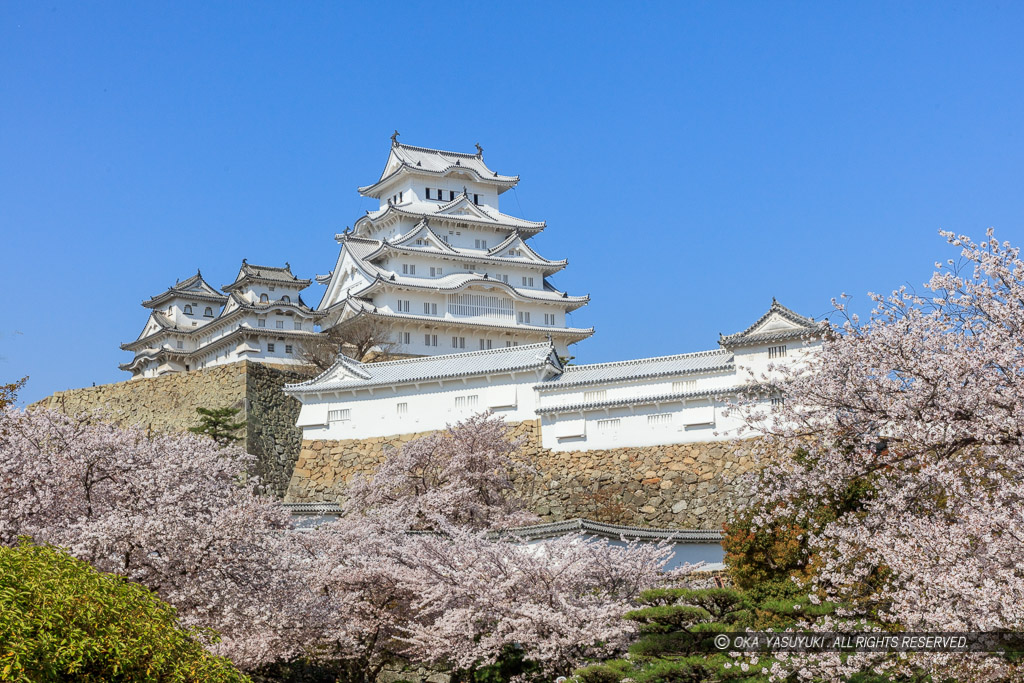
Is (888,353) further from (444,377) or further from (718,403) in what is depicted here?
(444,377)

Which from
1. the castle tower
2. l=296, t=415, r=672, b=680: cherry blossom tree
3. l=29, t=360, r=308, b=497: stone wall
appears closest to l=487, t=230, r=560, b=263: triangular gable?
the castle tower

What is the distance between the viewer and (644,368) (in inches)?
1049

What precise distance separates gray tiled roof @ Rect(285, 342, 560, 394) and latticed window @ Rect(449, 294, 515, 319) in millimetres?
14418

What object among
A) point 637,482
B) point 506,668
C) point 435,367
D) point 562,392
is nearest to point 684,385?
point 637,482

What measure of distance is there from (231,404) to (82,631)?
23016mm

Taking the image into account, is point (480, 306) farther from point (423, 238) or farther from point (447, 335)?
point (423, 238)

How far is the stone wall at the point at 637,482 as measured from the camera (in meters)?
24.2

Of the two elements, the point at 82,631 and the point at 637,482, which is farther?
the point at 637,482

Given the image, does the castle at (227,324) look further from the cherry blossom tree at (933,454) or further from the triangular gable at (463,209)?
the cherry blossom tree at (933,454)

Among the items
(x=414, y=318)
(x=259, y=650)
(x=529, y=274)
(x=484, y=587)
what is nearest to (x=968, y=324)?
(x=484, y=587)

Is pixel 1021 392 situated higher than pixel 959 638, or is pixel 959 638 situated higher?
pixel 1021 392

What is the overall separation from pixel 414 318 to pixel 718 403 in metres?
19.9

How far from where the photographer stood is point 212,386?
3325 cm

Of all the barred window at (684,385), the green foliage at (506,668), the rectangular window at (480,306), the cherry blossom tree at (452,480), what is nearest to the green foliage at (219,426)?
the cherry blossom tree at (452,480)
